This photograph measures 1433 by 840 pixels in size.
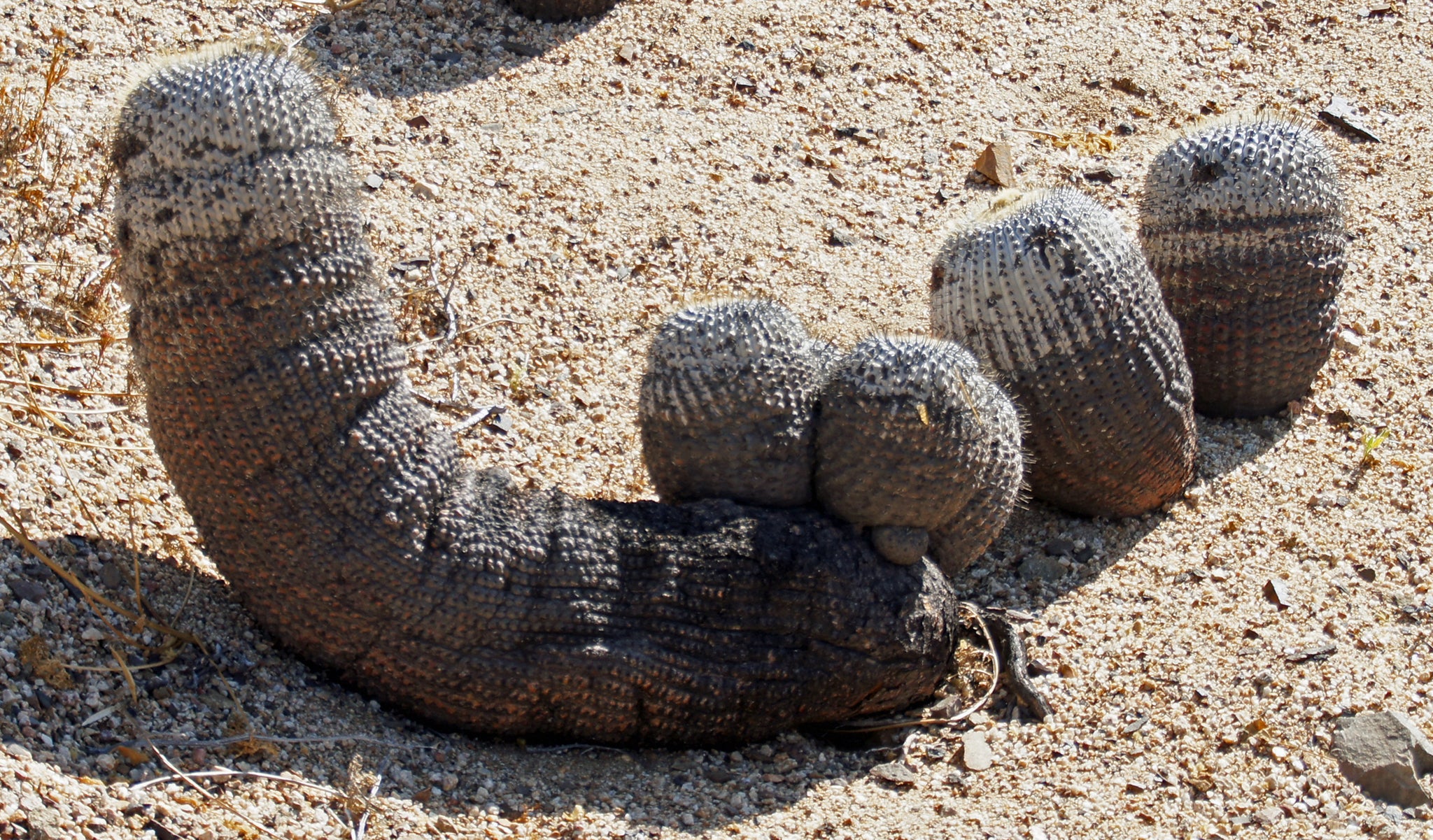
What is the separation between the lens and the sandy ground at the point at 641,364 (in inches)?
152

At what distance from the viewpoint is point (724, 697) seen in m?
4.11

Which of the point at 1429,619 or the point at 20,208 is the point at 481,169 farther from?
the point at 1429,619

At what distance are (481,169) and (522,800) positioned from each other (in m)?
3.57

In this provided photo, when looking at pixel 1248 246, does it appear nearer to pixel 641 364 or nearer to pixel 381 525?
pixel 641 364

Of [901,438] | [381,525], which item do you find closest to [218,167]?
[381,525]

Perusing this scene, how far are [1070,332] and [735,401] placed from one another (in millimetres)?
1347

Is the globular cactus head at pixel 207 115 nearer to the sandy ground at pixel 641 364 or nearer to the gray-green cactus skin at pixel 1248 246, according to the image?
the sandy ground at pixel 641 364

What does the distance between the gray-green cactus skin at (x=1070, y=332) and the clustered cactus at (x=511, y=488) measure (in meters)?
0.44

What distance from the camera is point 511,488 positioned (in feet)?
13.8

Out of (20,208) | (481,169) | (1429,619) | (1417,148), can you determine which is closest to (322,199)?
(20,208)

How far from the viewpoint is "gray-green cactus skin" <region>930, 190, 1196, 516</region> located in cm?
490

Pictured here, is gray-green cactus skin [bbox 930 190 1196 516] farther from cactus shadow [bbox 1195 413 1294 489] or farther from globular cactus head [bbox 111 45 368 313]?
globular cactus head [bbox 111 45 368 313]

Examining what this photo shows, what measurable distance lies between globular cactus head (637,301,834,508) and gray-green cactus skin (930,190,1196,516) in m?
0.86

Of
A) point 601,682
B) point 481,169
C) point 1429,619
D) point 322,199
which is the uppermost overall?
point 322,199
